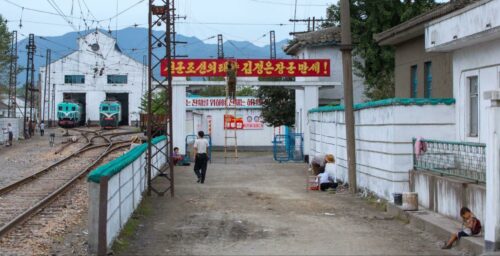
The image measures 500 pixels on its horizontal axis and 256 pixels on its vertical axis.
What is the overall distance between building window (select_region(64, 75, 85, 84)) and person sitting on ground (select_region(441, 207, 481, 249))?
8575 centimetres

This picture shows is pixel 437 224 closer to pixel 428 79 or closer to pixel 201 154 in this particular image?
pixel 428 79

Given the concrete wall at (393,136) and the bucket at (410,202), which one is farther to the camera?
the concrete wall at (393,136)

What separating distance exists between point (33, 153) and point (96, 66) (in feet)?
175

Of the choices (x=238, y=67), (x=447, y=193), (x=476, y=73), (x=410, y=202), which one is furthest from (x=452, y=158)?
(x=238, y=67)

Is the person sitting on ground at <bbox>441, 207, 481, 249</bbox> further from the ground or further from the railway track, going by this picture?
the railway track

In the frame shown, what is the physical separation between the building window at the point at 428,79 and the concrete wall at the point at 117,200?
7.37 meters

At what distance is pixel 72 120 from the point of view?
74.7 metres

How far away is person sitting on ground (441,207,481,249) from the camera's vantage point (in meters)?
9.68

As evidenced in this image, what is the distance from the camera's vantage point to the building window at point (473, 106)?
1362 centimetres

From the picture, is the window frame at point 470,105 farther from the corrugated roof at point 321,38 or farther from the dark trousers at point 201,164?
the corrugated roof at point 321,38

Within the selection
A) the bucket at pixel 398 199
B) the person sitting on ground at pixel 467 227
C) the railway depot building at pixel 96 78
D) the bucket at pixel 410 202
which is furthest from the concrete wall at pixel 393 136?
the railway depot building at pixel 96 78

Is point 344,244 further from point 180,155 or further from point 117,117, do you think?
point 117,117

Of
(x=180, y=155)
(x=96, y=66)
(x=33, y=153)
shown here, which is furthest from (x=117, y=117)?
(x=180, y=155)

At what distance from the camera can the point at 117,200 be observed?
1078cm
